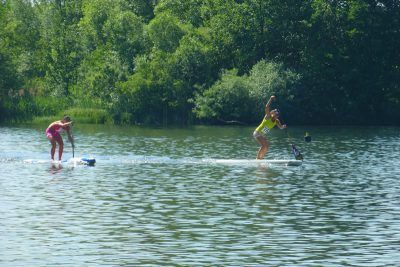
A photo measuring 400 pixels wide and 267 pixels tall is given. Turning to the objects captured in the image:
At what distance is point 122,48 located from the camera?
90062 millimetres

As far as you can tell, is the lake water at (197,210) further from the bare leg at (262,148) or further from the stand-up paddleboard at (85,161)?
the bare leg at (262,148)

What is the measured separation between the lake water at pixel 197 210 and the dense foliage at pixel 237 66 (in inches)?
1404

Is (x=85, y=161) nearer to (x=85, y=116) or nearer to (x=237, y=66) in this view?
(x=85, y=116)

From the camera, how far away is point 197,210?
26.7m

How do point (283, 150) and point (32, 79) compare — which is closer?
point (283, 150)

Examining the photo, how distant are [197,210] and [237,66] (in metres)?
65.3

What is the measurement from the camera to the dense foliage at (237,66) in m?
85.9

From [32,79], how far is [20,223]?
83.5 meters

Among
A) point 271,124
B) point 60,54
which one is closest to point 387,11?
point 60,54

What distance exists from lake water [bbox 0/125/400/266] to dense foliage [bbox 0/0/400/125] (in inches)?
1404

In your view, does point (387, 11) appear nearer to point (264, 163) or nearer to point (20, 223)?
point (264, 163)

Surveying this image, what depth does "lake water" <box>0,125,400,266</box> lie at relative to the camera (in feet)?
66.4

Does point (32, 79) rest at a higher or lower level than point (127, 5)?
lower

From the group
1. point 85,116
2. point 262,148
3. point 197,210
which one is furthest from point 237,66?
point 197,210
